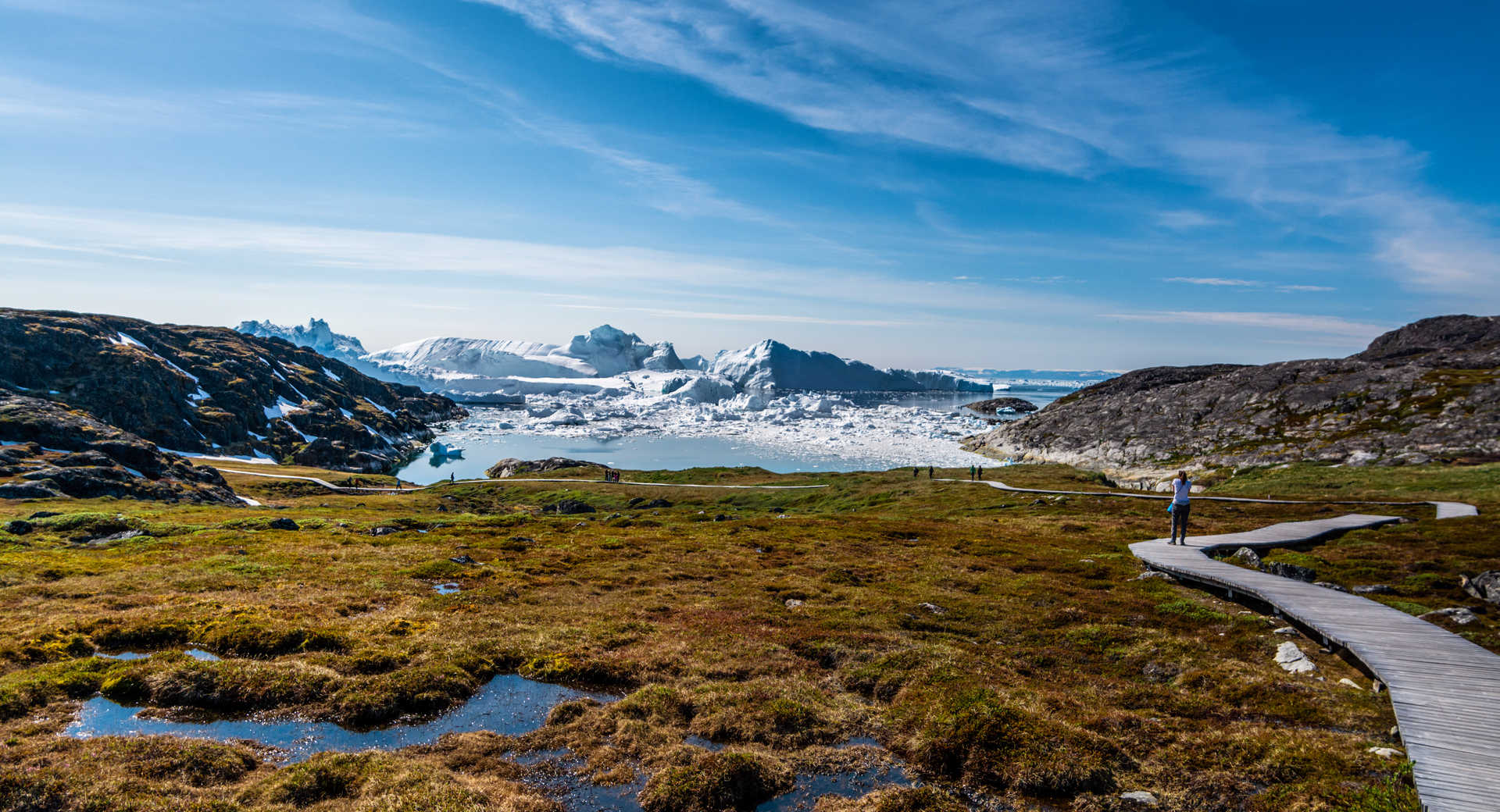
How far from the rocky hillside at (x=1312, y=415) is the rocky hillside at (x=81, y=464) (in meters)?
126

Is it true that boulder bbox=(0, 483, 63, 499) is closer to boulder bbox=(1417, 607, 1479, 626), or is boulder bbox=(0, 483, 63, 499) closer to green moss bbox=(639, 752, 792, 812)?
green moss bbox=(639, 752, 792, 812)

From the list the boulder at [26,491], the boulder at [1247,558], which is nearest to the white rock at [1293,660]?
the boulder at [1247,558]

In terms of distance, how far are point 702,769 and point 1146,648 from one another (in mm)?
13825

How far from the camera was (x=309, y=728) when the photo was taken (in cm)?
1288

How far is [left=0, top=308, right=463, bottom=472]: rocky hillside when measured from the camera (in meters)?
134

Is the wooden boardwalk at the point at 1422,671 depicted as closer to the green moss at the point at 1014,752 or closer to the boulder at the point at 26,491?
the green moss at the point at 1014,752

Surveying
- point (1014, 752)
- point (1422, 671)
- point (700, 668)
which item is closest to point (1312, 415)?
point (1422, 671)

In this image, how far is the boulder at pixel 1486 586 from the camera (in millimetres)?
20656

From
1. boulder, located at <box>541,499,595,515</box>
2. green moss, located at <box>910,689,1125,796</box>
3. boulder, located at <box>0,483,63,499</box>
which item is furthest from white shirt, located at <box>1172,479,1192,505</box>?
boulder, located at <box>0,483,63,499</box>

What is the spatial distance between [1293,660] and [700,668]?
51.0 ft

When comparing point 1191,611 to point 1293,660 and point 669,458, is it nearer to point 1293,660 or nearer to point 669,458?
point 1293,660

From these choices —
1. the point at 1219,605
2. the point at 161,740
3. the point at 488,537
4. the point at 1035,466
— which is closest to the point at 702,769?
the point at 161,740

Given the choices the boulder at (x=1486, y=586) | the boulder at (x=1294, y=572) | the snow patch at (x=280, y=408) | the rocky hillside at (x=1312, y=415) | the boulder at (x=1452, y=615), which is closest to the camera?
the boulder at (x=1452, y=615)

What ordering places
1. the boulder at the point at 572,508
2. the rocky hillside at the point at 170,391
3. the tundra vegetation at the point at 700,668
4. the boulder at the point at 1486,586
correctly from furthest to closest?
the rocky hillside at the point at 170,391, the boulder at the point at 572,508, the boulder at the point at 1486,586, the tundra vegetation at the point at 700,668
